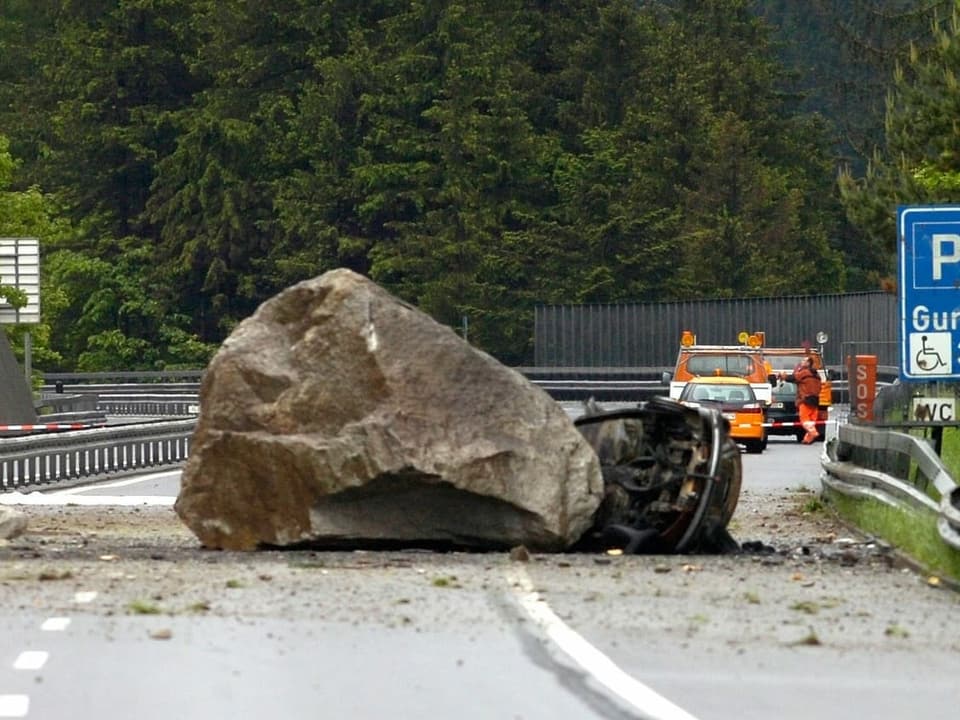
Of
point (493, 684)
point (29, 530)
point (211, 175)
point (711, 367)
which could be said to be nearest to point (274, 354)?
point (29, 530)

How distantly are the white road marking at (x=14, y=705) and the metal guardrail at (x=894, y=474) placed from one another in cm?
689

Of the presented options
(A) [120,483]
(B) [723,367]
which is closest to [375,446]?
(A) [120,483]

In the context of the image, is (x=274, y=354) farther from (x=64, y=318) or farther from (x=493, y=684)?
(x=64, y=318)

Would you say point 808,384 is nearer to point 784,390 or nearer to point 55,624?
point 784,390

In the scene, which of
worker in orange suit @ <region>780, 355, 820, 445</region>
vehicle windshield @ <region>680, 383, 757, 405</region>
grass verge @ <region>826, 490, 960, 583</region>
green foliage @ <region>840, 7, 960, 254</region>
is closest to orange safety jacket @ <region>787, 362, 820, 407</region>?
worker in orange suit @ <region>780, 355, 820, 445</region>

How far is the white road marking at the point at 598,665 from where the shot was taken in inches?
379

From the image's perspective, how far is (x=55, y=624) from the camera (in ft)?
40.2

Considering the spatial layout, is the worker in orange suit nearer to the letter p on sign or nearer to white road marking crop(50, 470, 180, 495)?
white road marking crop(50, 470, 180, 495)

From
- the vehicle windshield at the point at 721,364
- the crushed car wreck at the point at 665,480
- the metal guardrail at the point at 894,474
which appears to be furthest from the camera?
the vehicle windshield at the point at 721,364

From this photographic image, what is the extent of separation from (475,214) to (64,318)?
59.9 ft

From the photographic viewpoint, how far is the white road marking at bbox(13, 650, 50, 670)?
1070 centimetres

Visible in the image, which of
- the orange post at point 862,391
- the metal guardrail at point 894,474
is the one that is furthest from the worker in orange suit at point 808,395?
the metal guardrail at point 894,474

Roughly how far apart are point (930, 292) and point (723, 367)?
25.7 metres

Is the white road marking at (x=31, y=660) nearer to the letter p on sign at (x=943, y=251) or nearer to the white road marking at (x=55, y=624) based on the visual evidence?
the white road marking at (x=55, y=624)
